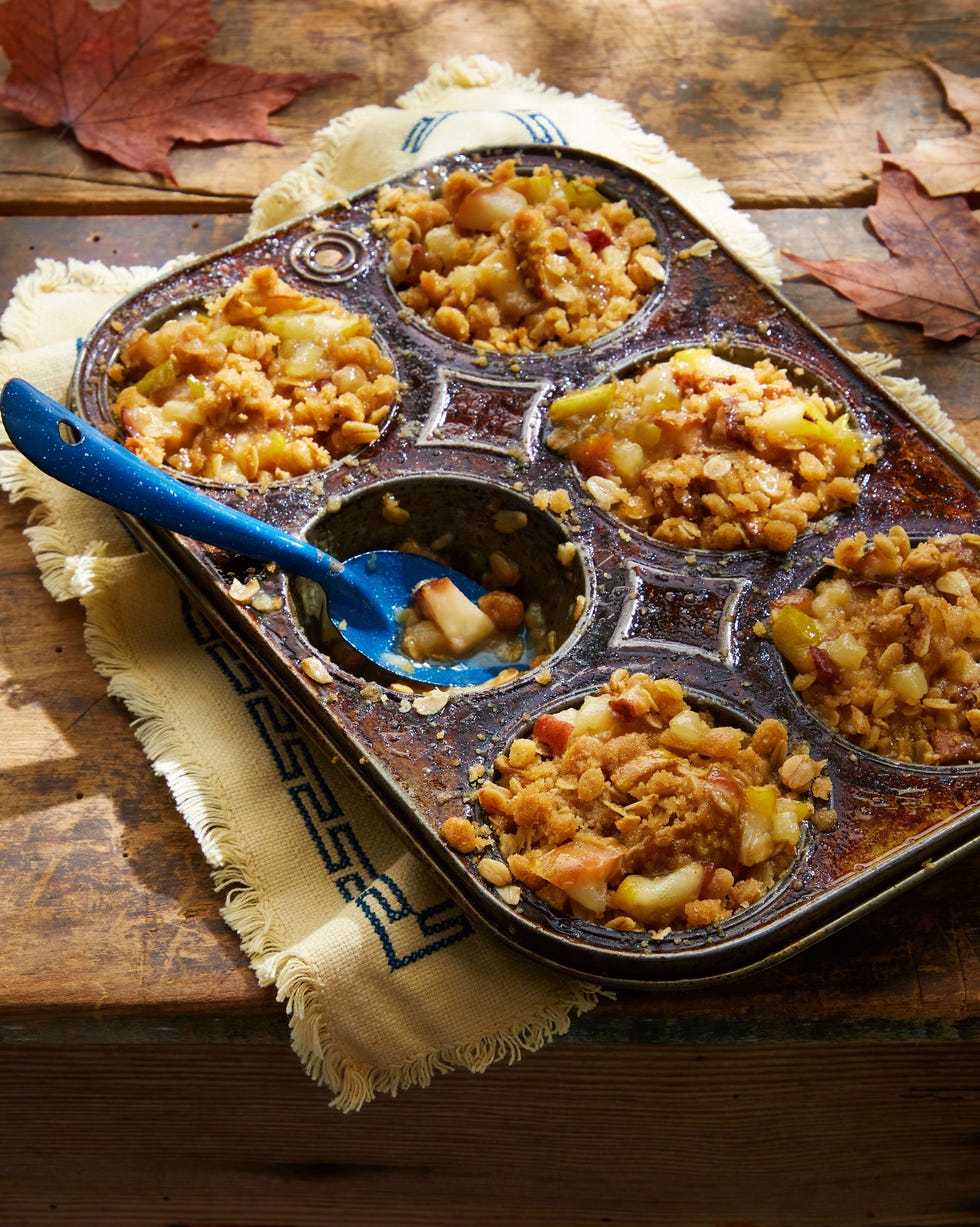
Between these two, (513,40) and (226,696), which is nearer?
(226,696)

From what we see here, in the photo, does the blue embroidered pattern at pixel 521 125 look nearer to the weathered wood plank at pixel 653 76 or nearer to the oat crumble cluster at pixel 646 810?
the weathered wood plank at pixel 653 76

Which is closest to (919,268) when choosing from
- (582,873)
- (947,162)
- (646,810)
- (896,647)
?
(947,162)

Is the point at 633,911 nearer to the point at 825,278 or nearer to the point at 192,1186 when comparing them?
the point at 192,1186

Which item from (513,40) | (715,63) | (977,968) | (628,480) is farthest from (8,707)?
(715,63)

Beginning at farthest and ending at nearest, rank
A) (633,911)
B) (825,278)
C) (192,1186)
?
(825,278) → (192,1186) → (633,911)

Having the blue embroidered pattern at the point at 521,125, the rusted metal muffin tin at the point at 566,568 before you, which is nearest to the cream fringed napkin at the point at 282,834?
the rusted metal muffin tin at the point at 566,568

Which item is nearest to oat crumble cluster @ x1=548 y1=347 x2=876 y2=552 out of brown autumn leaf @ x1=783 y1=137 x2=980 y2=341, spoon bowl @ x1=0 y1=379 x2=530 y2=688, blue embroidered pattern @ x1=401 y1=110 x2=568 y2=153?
spoon bowl @ x1=0 y1=379 x2=530 y2=688

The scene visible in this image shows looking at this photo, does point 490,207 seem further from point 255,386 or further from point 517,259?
point 255,386

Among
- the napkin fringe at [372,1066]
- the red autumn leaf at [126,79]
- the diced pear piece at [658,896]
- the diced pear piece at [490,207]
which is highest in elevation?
the red autumn leaf at [126,79]
